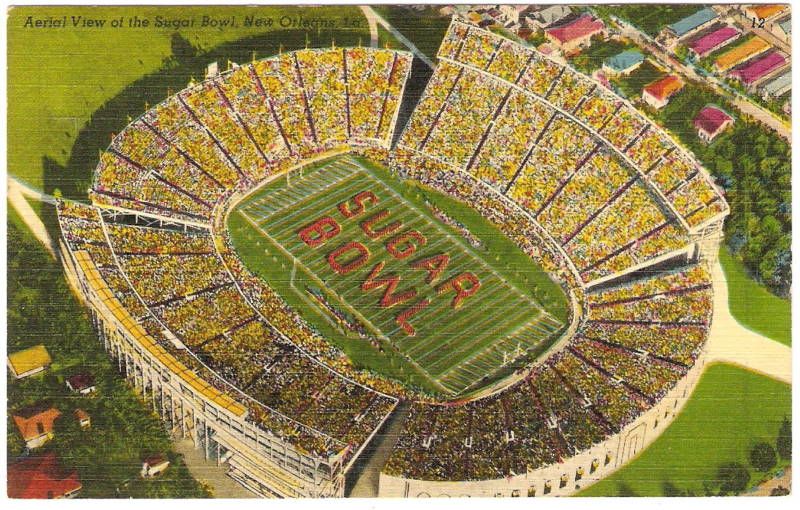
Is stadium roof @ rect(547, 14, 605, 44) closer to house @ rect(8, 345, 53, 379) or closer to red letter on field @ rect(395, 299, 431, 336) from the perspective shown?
red letter on field @ rect(395, 299, 431, 336)

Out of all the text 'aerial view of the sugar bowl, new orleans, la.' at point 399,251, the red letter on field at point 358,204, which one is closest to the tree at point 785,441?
the text 'aerial view of the sugar bowl, new orleans, la.' at point 399,251

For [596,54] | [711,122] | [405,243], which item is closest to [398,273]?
[405,243]

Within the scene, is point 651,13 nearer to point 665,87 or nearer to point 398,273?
point 665,87

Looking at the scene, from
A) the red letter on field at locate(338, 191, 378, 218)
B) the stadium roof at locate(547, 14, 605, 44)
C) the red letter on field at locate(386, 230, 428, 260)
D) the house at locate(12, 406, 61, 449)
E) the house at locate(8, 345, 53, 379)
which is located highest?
the stadium roof at locate(547, 14, 605, 44)

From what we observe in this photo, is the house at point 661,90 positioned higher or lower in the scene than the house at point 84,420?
higher

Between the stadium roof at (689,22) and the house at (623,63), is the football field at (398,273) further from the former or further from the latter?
the stadium roof at (689,22)

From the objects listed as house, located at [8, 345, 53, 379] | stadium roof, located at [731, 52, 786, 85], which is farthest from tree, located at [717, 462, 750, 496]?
house, located at [8, 345, 53, 379]
